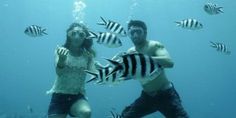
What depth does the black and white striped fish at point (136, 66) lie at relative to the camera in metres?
4.57

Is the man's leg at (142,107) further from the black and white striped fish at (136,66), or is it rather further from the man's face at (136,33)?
the black and white striped fish at (136,66)

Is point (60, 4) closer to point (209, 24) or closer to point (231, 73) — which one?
point (209, 24)

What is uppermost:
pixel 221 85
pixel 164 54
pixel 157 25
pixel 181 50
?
pixel 164 54

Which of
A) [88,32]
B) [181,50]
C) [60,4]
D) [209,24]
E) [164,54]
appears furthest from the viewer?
[181,50]

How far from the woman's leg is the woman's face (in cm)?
116

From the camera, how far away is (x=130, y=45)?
12162cm

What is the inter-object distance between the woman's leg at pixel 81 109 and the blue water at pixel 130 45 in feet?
95.7

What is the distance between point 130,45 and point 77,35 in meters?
113

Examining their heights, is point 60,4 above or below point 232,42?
above

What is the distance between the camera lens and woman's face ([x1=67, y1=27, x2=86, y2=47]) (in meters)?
8.36

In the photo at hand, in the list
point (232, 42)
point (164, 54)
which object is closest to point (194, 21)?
point (164, 54)

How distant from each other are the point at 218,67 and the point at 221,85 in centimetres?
1616

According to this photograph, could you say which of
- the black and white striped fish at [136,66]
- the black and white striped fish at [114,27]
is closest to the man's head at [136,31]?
the black and white striped fish at [114,27]

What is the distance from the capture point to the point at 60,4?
337 ft
